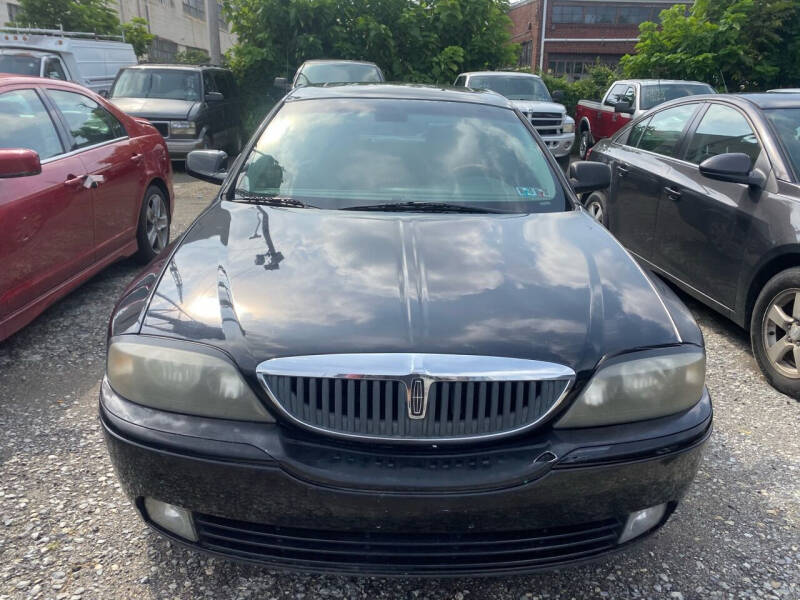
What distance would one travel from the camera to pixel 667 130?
529 centimetres

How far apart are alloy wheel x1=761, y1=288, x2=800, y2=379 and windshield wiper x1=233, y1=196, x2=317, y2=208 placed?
8.69 ft

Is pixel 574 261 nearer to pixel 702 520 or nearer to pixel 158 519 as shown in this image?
pixel 702 520

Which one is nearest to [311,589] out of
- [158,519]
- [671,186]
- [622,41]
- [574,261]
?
[158,519]

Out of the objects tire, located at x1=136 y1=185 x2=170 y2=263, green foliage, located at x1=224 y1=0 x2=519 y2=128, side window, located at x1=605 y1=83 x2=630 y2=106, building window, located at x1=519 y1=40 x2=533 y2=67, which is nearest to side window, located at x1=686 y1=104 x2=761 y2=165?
tire, located at x1=136 y1=185 x2=170 y2=263

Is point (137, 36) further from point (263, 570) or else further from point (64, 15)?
point (263, 570)

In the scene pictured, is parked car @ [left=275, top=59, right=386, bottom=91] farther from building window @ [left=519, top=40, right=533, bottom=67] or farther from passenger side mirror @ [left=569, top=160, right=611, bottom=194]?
building window @ [left=519, top=40, right=533, bottom=67]

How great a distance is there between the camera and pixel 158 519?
81.2 inches

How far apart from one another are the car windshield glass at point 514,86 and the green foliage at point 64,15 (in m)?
9.82

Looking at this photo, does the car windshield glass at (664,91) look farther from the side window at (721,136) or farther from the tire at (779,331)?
the tire at (779,331)

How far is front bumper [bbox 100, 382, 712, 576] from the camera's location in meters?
1.84

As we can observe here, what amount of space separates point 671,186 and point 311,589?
3.82 metres

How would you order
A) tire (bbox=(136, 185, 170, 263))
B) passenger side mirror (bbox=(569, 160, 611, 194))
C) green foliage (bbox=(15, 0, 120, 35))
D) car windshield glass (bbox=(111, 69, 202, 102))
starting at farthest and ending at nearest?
green foliage (bbox=(15, 0, 120, 35)) < car windshield glass (bbox=(111, 69, 202, 102)) < tire (bbox=(136, 185, 170, 263)) < passenger side mirror (bbox=(569, 160, 611, 194))

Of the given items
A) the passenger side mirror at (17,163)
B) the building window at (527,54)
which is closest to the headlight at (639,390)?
the passenger side mirror at (17,163)

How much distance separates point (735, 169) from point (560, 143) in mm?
8460
